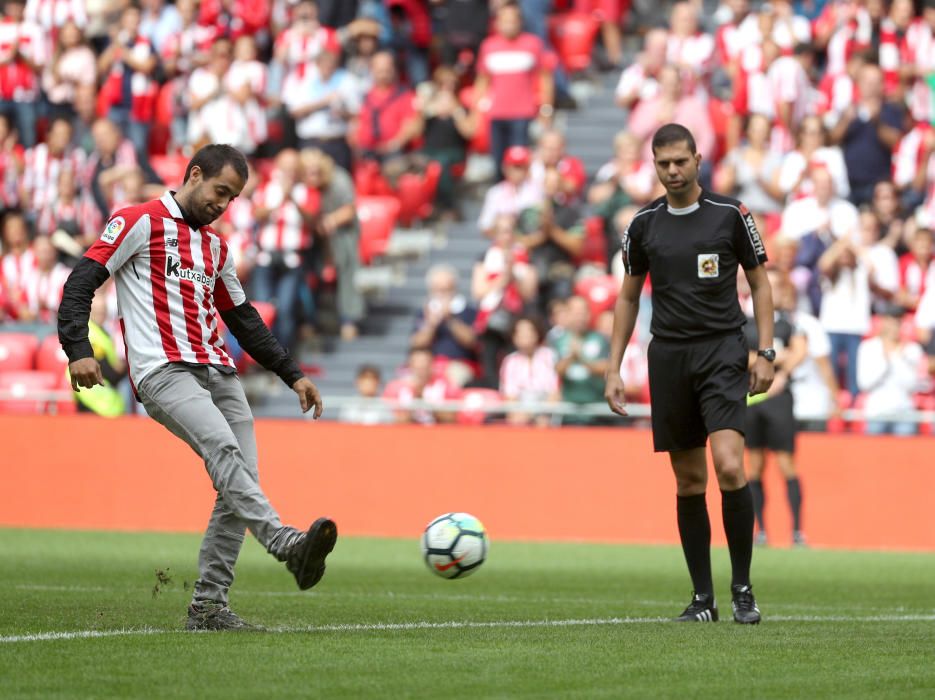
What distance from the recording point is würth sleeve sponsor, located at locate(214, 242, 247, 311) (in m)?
7.80

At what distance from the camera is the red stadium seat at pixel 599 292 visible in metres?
18.0

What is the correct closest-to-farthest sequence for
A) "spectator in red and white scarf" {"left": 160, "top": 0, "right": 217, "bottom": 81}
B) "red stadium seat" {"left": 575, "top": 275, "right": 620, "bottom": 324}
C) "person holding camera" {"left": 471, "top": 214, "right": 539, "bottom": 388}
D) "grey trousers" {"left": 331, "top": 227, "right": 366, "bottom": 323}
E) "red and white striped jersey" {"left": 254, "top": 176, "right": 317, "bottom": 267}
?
"red stadium seat" {"left": 575, "top": 275, "right": 620, "bottom": 324} → "person holding camera" {"left": 471, "top": 214, "right": 539, "bottom": 388} → "red and white striped jersey" {"left": 254, "top": 176, "right": 317, "bottom": 267} → "grey trousers" {"left": 331, "top": 227, "right": 366, "bottom": 323} → "spectator in red and white scarf" {"left": 160, "top": 0, "right": 217, "bottom": 81}

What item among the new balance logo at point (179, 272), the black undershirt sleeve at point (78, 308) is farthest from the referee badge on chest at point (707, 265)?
the black undershirt sleeve at point (78, 308)

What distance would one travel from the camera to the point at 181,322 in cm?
751

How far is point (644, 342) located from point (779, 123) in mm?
3439

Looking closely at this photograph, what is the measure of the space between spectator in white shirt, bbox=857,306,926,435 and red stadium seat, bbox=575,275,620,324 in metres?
2.59

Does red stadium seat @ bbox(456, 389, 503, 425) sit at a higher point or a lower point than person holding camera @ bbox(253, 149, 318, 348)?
lower

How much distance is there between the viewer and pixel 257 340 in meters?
7.96

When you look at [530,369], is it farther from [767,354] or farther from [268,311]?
[767,354]

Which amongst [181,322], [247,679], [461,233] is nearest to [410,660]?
[247,679]

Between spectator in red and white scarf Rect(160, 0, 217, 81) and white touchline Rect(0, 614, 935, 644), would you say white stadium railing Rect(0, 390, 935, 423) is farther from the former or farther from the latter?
white touchline Rect(0, 614, 935, 644)

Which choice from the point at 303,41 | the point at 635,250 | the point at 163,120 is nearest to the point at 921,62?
the point at 303,41

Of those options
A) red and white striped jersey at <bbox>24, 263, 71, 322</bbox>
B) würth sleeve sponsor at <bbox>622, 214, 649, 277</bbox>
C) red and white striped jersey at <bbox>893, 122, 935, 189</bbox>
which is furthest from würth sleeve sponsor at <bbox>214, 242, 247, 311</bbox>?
red and white striped jersey at <bbox>24, 263, 71, 322</bbox>

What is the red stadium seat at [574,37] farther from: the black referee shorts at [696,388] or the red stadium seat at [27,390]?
the black referee shorts at [696,388]
